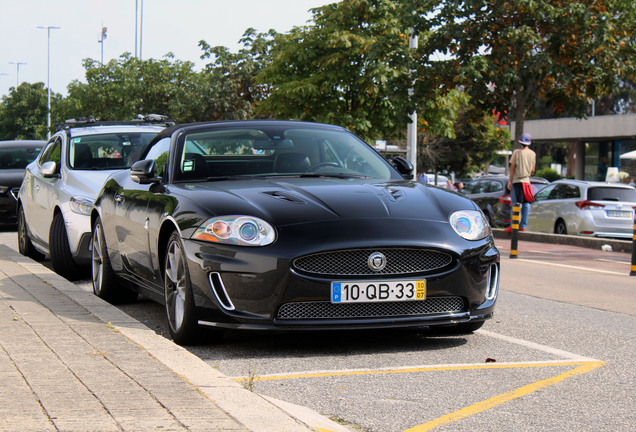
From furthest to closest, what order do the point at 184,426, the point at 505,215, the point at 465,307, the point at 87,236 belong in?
1. the point at 505,215
2. the point at 87,236
3. the point at 465,307
4. the point at 184,426

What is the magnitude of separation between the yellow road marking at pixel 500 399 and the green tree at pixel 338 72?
19.0 meters

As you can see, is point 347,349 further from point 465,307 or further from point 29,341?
point 29,341

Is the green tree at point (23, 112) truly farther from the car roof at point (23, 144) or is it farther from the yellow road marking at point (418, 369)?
the yellow road marking at point (418, 369)

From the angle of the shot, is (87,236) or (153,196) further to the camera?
(87,236)

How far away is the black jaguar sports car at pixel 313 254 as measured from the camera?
18.8 ft

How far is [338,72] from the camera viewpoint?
26031 millimetres

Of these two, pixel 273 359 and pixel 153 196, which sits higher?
pixel 153 196

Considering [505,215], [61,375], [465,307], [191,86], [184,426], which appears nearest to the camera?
[184,426]

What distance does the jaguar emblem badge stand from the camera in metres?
5.76

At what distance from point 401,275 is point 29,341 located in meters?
2.17

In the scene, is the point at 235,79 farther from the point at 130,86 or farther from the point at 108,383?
the point at 108,383

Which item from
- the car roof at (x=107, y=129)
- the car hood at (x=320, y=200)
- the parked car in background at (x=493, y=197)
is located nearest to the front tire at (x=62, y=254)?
the car roof at (x=107, y=129)

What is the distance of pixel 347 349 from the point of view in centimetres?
621

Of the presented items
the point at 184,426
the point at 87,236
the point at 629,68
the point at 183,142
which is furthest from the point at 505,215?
the point at 184,426
